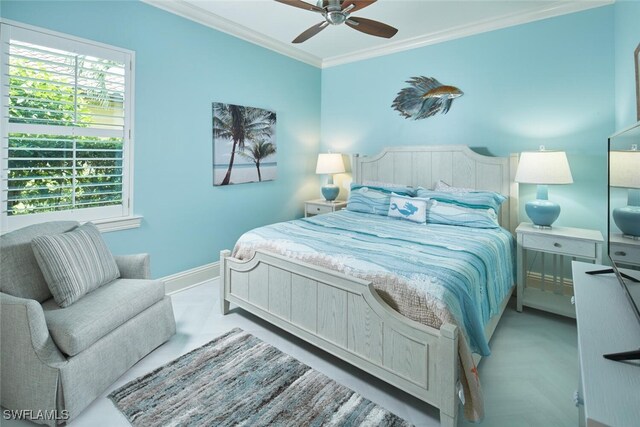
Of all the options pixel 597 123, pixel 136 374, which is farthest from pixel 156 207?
pixel 597 123

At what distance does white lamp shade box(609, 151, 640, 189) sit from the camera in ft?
3.95

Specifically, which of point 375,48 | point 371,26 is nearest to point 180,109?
point 371,26

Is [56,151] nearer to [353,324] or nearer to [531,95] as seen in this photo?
[353,324]

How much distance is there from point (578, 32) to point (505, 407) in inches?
123

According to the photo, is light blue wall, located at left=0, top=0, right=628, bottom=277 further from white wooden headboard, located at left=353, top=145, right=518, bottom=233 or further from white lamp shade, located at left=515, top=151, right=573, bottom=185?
white lamp shade, located at left=515, top=151, right=573, bottom=185

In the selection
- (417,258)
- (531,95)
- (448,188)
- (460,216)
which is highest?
(531,95)

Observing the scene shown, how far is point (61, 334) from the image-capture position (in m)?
1.65

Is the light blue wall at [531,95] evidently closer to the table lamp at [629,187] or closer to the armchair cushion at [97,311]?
the table lamp at [629,187]

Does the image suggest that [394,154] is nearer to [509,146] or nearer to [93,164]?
[509,146]

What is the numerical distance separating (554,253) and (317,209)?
8.60 feet

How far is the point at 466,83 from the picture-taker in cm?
354

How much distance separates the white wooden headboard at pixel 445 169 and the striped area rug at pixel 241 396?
2386 mm

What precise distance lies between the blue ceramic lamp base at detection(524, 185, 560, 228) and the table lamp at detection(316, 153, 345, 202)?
7.22ft

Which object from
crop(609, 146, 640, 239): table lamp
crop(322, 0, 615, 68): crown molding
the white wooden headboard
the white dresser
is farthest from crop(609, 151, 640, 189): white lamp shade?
crop(322, 0, 615, 68): crown molding
